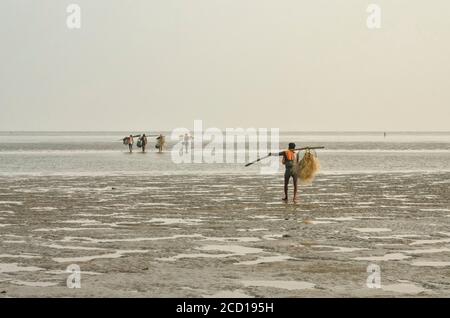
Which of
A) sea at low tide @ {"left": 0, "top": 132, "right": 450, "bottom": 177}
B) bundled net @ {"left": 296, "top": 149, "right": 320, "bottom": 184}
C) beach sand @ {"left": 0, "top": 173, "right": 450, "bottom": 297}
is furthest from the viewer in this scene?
sea at low tide @ {"left": 0, "top": 132, "right": 450, "bottom": 177}

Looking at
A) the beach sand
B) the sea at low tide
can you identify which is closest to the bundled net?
the beach sand

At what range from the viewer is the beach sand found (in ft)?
32.3

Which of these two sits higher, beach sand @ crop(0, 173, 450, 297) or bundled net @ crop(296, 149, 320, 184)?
bundled net @ crop(296, 149, 320, 184)

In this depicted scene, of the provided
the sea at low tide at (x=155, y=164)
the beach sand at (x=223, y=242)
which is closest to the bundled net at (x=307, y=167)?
the beach sand at (x=223, y=242)

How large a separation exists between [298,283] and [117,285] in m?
2.39

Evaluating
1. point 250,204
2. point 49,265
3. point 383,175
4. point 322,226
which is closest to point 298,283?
point 49,265

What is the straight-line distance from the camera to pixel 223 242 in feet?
44.6

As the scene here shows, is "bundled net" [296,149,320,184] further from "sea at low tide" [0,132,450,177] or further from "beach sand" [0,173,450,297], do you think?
"sea at low tide" [0,132,450,177]

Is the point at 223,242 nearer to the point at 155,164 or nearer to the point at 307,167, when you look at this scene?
the point at 307,167

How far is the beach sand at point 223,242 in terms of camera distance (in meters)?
9.84

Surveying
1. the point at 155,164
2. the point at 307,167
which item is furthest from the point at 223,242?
the point at 155,164

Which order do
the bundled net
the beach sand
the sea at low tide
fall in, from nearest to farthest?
1. the beach sand
2. the bundled net
3. the sea at low tide

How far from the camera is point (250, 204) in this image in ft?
68.0
